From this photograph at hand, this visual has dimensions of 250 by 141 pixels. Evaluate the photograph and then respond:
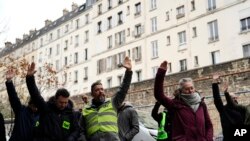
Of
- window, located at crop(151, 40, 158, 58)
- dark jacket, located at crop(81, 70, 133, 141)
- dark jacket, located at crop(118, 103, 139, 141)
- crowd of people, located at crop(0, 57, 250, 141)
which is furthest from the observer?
window, located at crop(151, 40, 158, 58)

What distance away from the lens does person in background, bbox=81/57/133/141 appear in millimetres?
5266

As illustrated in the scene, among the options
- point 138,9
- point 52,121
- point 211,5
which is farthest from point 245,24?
point 52,121

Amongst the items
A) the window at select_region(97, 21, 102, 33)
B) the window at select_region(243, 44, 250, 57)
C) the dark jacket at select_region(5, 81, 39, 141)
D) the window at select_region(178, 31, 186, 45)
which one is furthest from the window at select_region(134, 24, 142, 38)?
the dark jacket at select_region(5, 81, 39, 141)

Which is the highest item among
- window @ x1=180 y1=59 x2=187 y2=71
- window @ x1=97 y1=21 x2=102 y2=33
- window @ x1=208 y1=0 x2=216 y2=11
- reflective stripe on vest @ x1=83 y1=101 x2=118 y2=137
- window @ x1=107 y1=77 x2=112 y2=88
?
window @ x1=97 y1=21 x2=102 y2=33

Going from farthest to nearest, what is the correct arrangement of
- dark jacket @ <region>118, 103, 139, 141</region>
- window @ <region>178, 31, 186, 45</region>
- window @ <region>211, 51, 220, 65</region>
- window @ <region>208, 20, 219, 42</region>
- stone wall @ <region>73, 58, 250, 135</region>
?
window @ <region>178, 31, 186, 45</region>
window @ <region>208, 20, 219, 42</region>
window @ <region>211, 51, 220, 65</region>
stone wall @ <region>73, 58, 250, 135</region>
dark jacket @ <region>118, 103, 139, 141</region>

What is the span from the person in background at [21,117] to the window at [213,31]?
30.1 metres

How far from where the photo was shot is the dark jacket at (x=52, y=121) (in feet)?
16.5

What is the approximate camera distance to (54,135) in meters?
5.00

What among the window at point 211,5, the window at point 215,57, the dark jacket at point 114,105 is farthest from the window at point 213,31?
the dark jacket at point 114,105

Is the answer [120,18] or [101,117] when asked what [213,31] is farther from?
[101,117]

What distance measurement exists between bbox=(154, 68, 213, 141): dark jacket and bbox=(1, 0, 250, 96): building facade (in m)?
27.9

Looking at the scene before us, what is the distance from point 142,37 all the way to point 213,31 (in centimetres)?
1046

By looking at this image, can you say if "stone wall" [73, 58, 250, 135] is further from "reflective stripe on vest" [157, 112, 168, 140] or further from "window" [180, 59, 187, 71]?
"reflective stripe on vest" [157, 112, 168, 140]

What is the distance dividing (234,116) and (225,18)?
28742mm
